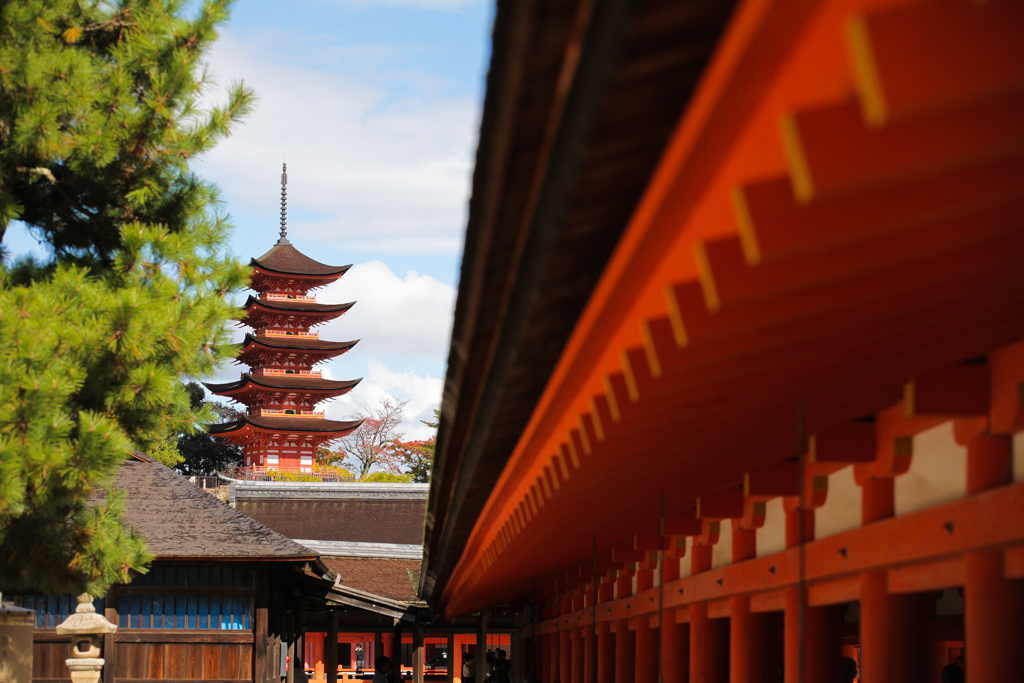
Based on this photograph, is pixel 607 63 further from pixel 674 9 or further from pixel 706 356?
pixel 706 356

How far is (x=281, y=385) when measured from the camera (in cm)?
4453

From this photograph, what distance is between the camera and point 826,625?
4.98 metres

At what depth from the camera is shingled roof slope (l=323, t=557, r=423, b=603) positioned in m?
20.1

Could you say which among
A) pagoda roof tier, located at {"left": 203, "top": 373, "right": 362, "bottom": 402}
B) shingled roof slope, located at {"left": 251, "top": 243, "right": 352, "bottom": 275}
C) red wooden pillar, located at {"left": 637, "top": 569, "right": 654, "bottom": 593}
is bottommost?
red wooden pillar, located at {"left": 637, "top": 569, "right": 654, "bottom": 593}

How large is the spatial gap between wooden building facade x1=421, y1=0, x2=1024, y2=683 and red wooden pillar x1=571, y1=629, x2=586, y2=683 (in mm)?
7800

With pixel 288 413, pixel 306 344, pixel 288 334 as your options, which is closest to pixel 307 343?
pixel 306 344

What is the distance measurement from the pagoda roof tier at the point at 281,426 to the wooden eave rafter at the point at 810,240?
42060 mm

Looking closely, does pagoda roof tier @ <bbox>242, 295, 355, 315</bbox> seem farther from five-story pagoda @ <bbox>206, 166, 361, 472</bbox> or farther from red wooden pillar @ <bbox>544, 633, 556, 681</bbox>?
red wooden pillar @ <bbox>544, 633, 556, 681</bbox>

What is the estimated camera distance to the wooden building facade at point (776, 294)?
4.28ft

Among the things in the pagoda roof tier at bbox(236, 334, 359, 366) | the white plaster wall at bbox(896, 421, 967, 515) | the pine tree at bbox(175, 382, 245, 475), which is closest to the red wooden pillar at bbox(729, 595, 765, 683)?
the white plaster wall at bbox(896, 421, 967, 515)

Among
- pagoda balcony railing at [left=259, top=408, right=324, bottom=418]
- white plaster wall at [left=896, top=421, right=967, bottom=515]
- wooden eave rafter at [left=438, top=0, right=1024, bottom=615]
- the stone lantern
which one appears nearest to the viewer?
wooden eave rafter at [left=438, top=0, right=1024, bottom=615]

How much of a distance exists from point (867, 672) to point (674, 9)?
316 cm

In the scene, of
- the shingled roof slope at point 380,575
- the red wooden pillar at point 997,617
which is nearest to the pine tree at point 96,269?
the red wooden pillar at point 997,617

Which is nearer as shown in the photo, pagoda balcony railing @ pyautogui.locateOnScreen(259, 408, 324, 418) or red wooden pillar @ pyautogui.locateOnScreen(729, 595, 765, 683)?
red wooden pillar @ pyautogui.locateOnScreen(729, 595, 765, 683)
